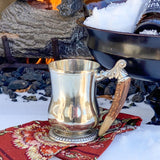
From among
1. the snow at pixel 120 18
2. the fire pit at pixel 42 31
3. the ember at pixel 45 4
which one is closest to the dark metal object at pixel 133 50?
the snow at pixel 120 18

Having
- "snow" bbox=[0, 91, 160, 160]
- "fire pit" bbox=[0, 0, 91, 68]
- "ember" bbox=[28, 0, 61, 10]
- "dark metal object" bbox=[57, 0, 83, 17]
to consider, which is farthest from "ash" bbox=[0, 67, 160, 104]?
"ember" bbox=[28, 0, 61, 10]

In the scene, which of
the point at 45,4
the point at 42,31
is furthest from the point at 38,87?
→ the point at 45,4

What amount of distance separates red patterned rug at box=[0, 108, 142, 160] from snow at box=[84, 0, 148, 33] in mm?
245

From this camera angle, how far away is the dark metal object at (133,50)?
702mm

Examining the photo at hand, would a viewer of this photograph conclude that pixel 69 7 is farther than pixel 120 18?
Yes

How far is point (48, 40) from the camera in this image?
157 centimetres

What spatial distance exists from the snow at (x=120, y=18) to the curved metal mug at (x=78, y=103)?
0.39ft

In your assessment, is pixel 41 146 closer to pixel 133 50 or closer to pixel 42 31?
pixel 133 50

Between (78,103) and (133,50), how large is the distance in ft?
0.56

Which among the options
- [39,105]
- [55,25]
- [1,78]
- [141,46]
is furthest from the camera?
[55,25]

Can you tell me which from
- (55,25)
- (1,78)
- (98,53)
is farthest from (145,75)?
(55,25)

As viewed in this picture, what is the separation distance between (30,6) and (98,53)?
3.11 feet

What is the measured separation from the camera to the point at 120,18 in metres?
0.78

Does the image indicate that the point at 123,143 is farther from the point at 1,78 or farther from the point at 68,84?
the point at 1,78
